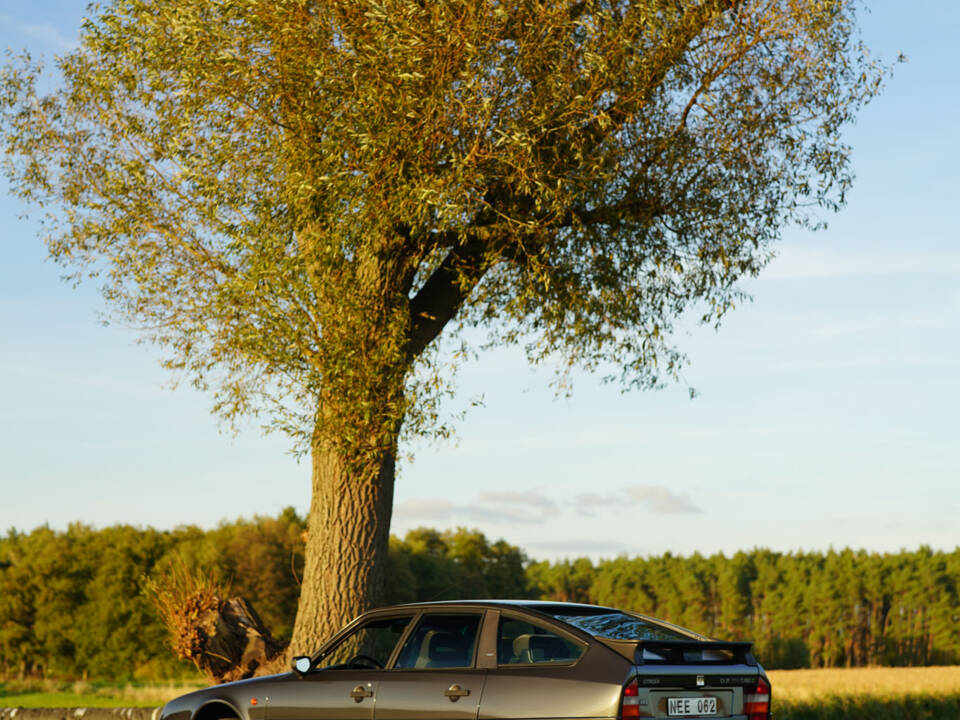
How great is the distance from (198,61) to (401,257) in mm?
3792

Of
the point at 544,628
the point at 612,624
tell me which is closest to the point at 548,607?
the point at 544,628

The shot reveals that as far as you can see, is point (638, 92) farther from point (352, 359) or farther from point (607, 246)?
point (352, 359)

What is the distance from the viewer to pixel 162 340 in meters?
16.1

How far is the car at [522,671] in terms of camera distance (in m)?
6.93

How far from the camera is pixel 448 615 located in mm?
8141

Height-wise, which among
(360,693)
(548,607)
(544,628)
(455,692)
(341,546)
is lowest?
(360,693)

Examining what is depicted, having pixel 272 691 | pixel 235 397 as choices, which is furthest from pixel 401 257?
pixel 272 691

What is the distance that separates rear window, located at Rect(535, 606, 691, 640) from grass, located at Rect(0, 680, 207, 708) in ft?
108

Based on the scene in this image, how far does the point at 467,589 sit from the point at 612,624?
7692cm

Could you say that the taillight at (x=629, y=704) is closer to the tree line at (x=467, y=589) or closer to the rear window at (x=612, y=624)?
the rear window at (x=612, y=624)

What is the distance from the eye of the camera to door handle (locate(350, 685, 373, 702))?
27.4 feet

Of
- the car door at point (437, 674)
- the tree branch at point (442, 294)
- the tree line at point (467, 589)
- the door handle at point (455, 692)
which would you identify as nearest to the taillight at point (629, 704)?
the car door at point (437, 674)

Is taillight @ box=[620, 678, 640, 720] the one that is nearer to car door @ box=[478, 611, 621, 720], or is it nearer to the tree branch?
car door @ box=[478, 611, 621, 720]

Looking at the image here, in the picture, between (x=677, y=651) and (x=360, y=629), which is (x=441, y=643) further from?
(x=677, y=651)
